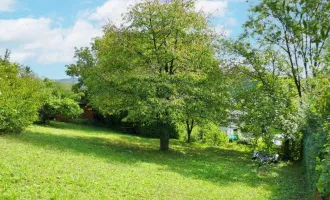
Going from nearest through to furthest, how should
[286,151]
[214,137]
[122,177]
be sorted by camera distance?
[122,177], [286,151], [214,137]

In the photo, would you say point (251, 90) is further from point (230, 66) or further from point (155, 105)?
point (155, 105)

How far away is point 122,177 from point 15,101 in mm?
8092

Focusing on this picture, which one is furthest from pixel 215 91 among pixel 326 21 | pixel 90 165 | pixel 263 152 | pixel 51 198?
pixel 326 21

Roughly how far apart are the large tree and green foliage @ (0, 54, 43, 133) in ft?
10.3

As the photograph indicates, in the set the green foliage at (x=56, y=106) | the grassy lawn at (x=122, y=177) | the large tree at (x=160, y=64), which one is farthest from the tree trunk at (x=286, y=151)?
the green foliage at (x=56, y=106)

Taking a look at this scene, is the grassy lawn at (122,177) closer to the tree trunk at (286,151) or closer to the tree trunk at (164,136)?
the tree trunk at (164,136)

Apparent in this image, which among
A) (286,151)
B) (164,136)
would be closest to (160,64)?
(164,136)

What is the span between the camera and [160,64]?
14.0 metres

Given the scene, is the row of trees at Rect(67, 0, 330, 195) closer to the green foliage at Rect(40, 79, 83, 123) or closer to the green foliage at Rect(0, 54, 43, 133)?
the green foliage at Rect(0, 54, 43, 133)

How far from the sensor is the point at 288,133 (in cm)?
1425

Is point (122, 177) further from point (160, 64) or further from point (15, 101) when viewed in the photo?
point (15, 101)

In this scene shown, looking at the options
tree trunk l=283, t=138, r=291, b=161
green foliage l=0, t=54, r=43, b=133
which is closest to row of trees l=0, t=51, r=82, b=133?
green foliage l=0, t=54, r=43, b=133

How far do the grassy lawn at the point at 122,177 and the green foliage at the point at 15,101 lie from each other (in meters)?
0.80

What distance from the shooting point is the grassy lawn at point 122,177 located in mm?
6547
